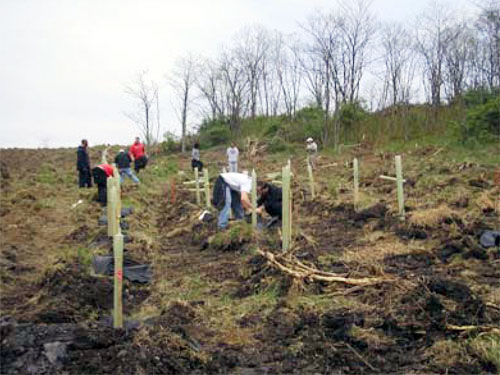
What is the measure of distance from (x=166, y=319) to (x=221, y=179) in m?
4.68

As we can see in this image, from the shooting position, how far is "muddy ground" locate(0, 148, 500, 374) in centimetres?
417

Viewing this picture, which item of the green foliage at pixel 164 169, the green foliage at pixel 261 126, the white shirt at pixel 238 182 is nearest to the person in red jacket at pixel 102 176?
the white shirt at pixel 238 182

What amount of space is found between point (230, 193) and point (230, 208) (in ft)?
0.89

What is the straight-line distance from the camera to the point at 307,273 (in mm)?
6141

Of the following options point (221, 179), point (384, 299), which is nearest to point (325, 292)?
point (384, 299)

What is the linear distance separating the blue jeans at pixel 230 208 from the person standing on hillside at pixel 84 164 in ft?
20.2

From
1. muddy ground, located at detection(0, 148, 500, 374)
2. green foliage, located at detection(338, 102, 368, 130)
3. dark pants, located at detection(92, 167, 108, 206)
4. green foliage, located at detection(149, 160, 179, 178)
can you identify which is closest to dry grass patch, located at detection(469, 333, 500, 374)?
muddy ground, located at detection(0, 148, 500, 374)

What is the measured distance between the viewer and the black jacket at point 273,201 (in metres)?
9.42

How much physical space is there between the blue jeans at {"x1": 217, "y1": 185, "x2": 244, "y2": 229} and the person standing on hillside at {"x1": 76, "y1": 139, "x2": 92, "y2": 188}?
20.2 feet

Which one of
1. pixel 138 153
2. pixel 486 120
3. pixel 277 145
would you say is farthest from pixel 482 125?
pixel 138 153

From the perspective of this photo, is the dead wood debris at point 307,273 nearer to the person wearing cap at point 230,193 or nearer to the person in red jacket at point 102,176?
the person wearing cap at point 230,193

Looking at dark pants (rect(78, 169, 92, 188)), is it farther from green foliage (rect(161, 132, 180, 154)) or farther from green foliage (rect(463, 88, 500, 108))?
green foliage (rect(161, 132, 180, 154))

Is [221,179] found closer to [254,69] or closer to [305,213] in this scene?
[305,213]

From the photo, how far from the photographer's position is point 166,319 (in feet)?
16.6
